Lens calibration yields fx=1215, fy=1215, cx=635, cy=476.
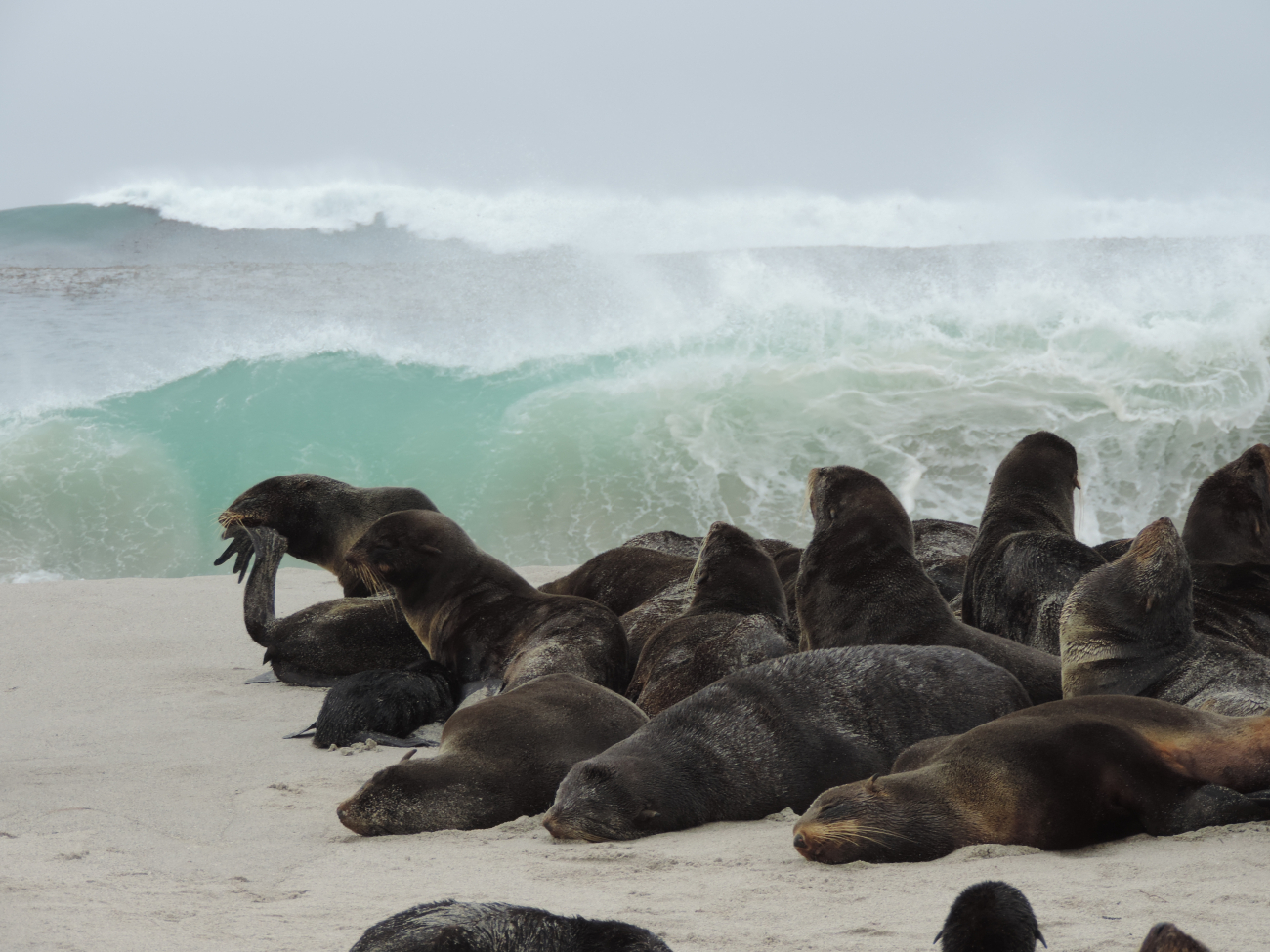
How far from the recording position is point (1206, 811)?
3176mm

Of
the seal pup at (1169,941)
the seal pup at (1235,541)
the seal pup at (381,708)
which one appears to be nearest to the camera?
the seal pup at (1169,941)

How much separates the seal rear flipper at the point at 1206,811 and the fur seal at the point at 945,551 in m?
3.17

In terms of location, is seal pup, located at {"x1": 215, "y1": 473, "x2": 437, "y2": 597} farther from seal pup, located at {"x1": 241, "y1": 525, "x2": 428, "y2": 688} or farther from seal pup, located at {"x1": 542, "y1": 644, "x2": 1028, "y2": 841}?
seal pup, located at {"x1": 542, "y1": 644, "x2": 1028, "y2": 841}

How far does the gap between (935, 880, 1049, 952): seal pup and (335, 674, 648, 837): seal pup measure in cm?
226

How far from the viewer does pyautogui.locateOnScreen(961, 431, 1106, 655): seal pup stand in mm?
5527

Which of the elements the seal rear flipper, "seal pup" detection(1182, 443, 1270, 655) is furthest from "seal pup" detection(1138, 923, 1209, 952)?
A: "seal pup" detection(1182, 443, 1270, 655)

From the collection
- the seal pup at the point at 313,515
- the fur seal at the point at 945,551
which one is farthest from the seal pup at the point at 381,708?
the fur seal at the point at 945,551

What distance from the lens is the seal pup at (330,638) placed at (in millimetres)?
6793

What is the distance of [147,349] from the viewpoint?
19.4 meters

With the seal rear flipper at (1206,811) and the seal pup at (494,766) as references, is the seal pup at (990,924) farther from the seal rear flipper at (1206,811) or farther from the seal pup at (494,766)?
the seal pup at (494,766)

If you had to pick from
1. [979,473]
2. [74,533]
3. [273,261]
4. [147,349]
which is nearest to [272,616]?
[74,533]

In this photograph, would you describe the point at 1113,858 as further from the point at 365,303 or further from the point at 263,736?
the point at 365,303

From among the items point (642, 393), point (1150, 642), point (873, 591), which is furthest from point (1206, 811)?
point (642, 393)

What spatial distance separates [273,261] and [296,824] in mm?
26700
